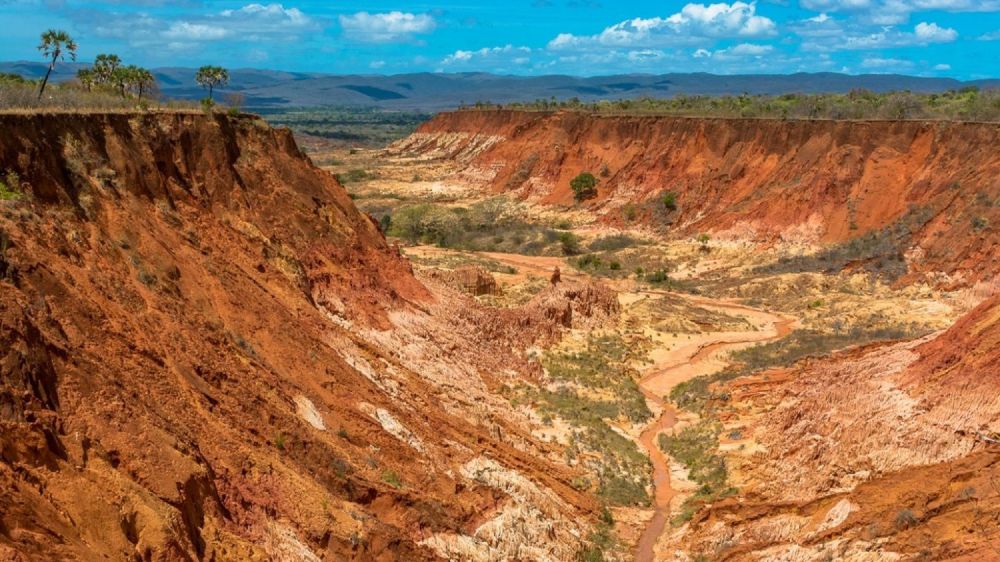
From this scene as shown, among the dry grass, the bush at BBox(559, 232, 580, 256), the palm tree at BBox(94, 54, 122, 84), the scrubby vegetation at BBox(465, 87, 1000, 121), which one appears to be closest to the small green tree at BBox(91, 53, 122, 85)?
the palm tree at BBox(94, 54, 122, 84)

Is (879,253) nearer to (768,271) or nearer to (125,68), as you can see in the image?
(768,271)

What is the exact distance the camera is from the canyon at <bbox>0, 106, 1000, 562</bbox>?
12781mm

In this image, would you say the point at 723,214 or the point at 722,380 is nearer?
the point at 722,380

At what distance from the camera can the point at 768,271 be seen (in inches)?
2111

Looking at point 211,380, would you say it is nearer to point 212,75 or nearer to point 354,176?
point 212,75

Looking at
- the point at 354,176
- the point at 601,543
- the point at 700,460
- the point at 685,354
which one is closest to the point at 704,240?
the point at 685,354

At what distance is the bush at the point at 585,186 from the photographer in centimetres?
7769

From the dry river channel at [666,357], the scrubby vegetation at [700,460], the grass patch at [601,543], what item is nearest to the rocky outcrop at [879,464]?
the scrubby vegetation at [700,460]

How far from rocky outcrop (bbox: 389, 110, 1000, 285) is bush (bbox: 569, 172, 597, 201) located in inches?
37.1

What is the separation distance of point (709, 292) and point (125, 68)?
32.9 metres

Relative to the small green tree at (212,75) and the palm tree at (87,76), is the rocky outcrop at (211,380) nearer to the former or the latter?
the palm tree at (87,76)

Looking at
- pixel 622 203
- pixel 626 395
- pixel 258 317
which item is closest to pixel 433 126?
pixel 622 203

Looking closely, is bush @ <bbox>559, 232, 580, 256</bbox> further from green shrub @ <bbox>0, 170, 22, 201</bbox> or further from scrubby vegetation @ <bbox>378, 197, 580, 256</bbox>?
green shrub @ <bbox>0, 170, 22, 201</bbox>

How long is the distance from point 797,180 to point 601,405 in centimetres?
3794
